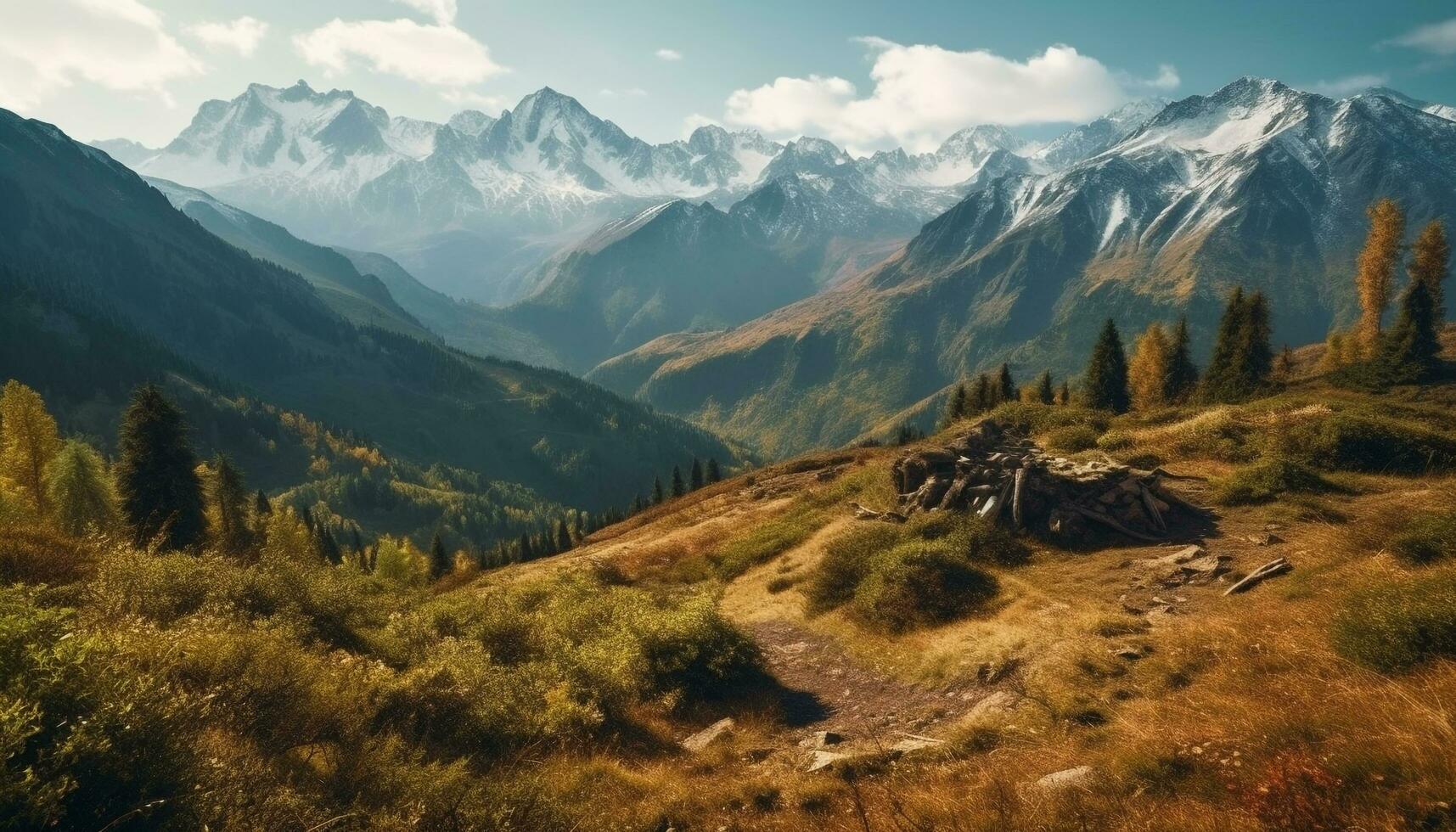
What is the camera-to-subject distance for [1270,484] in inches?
982

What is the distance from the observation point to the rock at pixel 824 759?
1276 centimetres

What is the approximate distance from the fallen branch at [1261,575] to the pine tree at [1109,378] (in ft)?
224

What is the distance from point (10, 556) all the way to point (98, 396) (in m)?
248

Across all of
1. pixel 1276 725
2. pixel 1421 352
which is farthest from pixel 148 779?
pixel 1421 352

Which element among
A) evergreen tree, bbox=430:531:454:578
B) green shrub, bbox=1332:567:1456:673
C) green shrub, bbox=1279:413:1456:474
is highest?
green shrub, bbox=1279:413:1456:474

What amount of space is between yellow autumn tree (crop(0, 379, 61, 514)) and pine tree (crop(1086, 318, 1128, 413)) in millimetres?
102028

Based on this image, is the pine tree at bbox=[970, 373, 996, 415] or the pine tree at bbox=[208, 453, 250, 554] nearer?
the pine tree at bbox=[208, 453, 250, 554]

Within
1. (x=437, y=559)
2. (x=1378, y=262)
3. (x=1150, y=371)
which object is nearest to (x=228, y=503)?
(x=437, y=559)

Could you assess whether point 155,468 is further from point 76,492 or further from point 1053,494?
point 1053,494

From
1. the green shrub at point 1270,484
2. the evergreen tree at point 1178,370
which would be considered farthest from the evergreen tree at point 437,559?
the evergreen tree at point 1178,370

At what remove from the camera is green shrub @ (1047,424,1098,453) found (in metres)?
39.7

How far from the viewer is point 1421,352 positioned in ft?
187

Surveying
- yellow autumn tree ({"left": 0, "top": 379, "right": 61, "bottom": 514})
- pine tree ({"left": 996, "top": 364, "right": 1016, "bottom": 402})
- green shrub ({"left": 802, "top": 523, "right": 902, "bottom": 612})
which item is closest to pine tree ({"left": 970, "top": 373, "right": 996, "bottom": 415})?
pine tree ({"left": 996, "top": 364, "right": 1016, "bottom": 402})

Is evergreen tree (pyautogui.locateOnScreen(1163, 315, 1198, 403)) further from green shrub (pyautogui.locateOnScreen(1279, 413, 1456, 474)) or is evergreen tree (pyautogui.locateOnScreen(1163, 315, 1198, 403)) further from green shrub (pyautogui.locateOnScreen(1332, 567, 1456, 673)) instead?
green shrub (pyautogui.locateOnScreen(1332, 567, 1456, 673))
